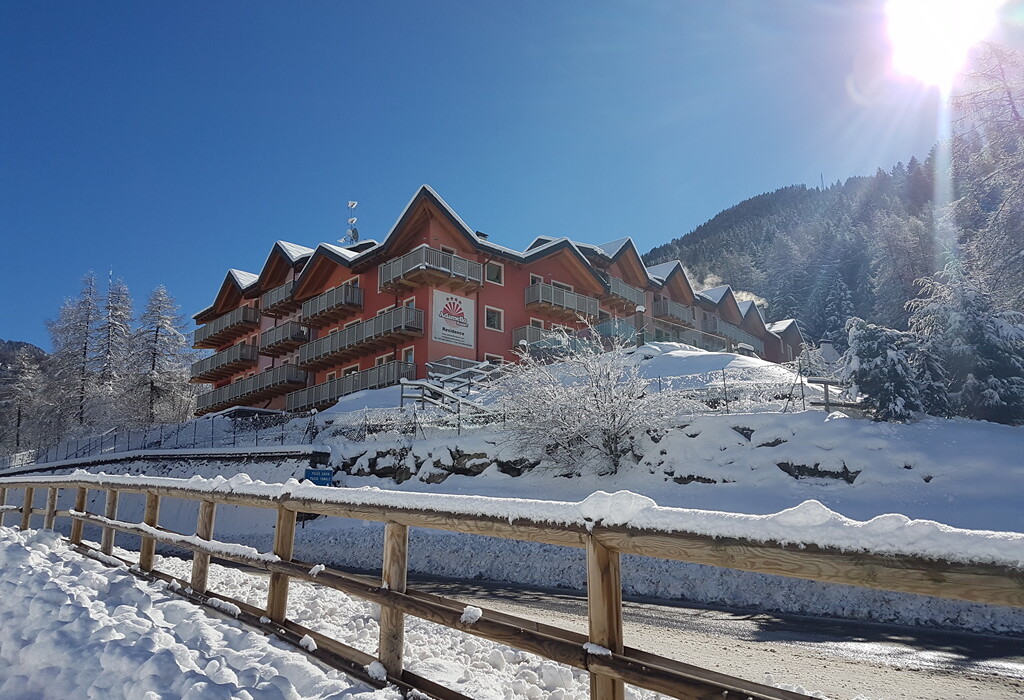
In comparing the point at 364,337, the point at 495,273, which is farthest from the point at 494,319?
the point at 364,337

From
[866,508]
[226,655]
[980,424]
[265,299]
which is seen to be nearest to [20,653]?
[226,655]

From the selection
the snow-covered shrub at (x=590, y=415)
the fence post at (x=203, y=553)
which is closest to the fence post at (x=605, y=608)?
the fence post at (x=203, y=553)

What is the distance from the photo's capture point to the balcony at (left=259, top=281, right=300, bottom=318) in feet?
126

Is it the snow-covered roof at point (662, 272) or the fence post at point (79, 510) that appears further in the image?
the snow-covered roof at point (662, 272)

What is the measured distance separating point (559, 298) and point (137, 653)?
100 feet

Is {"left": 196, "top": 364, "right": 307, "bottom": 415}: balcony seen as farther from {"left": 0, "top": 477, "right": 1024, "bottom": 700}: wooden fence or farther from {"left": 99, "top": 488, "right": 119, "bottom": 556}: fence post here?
{"left": 0, "top": 477, "right": 1024, "bottom": 700}: wooden fence

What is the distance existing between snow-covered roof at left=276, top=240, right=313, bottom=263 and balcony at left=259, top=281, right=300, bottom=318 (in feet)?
5.49

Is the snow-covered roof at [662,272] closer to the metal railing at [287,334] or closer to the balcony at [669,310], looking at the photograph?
the balcony at [669,310]

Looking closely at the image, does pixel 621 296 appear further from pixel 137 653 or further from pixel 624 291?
pixel 137 653

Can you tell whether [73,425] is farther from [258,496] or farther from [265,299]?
[258,496]

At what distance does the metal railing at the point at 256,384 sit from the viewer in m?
36.5

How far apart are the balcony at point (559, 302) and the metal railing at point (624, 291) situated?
2177 mm

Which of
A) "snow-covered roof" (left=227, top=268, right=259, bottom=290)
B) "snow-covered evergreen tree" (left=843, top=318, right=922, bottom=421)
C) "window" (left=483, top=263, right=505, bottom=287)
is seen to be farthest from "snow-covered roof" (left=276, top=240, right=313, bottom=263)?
"snow-covered evergreen tree" (left=843, top=318, right=922, bottom=421)

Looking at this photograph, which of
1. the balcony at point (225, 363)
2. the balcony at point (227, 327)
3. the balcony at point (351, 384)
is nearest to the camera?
the balcony at point (351, 384)
